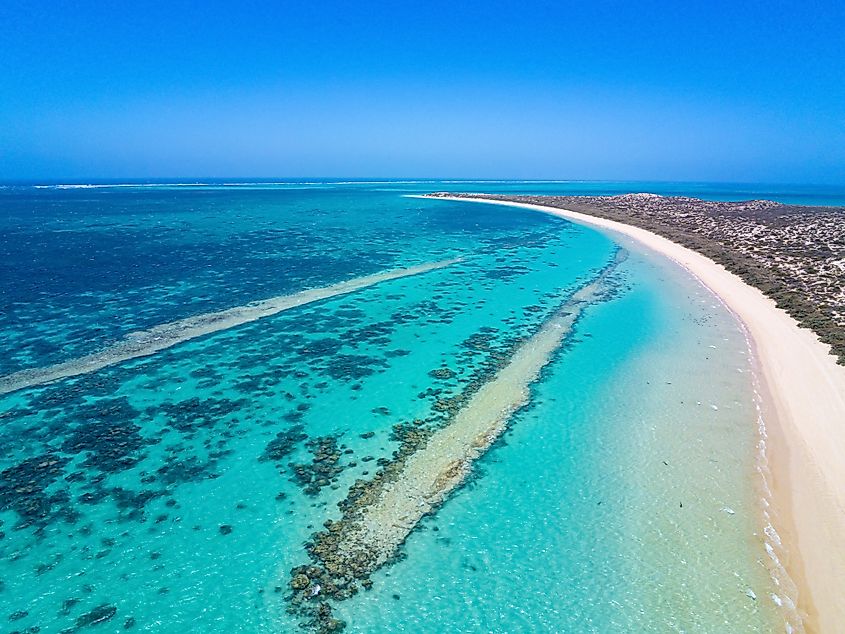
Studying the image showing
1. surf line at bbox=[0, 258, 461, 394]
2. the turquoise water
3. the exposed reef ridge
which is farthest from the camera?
the exposed reef ridge

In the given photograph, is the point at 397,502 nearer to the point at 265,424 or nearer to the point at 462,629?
the point at 462,629

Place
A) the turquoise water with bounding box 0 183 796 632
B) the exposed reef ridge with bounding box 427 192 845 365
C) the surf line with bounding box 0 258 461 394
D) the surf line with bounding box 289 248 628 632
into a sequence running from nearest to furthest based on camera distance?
1. the turquoise water with bounding box 0 183 796 632
2. the surf line with bounding box 289 248 628 632
3. the surf line with bounding box 0 258 461 394
4. the exposed reef ridge with bounding box 427 192 845 365

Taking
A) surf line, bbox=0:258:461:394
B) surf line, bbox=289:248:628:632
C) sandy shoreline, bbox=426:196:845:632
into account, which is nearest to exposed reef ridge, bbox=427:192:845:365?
sandy shoreline, bbox=426:196:845:632

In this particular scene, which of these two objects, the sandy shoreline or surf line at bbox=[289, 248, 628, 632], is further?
the sandy shoreline

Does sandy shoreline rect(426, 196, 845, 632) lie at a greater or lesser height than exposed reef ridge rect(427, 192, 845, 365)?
lesser

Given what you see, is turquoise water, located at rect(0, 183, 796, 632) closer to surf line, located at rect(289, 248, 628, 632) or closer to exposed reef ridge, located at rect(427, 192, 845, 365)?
surf line, located at rect(289, 248, 628, 632)

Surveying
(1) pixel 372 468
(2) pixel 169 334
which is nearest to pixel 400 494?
(1) pixel 372 468

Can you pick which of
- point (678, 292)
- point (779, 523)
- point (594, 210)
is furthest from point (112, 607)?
point (594, 210)

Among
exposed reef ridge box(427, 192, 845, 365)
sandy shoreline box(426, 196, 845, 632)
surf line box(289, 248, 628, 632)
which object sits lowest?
surf line box(289, 248, 628, 632)
